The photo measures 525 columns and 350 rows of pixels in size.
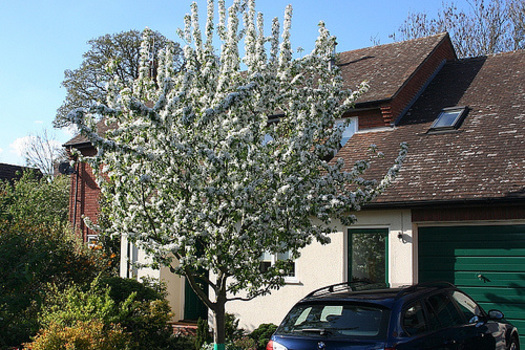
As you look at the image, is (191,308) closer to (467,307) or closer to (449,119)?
(449,119)

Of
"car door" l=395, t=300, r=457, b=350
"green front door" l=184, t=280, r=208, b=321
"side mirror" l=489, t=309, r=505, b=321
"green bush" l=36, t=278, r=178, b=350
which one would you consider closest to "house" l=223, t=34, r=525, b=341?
"green front door" l=184, t=280, r=208, b=321

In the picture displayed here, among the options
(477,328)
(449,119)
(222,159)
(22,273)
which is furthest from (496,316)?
(449,119)

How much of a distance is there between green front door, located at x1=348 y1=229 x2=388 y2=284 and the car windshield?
18.2ft

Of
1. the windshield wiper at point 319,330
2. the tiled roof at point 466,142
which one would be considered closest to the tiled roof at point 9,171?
the tiled roof at point 466,142

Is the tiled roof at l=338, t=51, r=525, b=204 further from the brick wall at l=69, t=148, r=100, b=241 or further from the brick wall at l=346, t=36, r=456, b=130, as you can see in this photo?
the brick wall at l=69, t=148, r=100, b=241

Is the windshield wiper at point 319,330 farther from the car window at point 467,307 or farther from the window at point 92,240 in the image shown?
the window at point 92,240

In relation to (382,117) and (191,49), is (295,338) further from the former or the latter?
(382,117)

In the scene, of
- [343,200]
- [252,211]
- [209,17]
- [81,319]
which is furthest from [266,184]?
[81,319]

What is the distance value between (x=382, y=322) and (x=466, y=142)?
23.9 ft

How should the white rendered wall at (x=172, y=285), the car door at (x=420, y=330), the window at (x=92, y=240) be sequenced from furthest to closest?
the window at (x=92, y=240)
the white rendered wall at (x=172, y=285)
the car door at (x=420, y=330)

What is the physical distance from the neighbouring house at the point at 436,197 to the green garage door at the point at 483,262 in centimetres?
2

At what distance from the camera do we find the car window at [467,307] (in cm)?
755

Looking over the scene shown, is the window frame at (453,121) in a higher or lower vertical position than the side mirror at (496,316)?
higher

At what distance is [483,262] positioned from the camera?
1091cm
